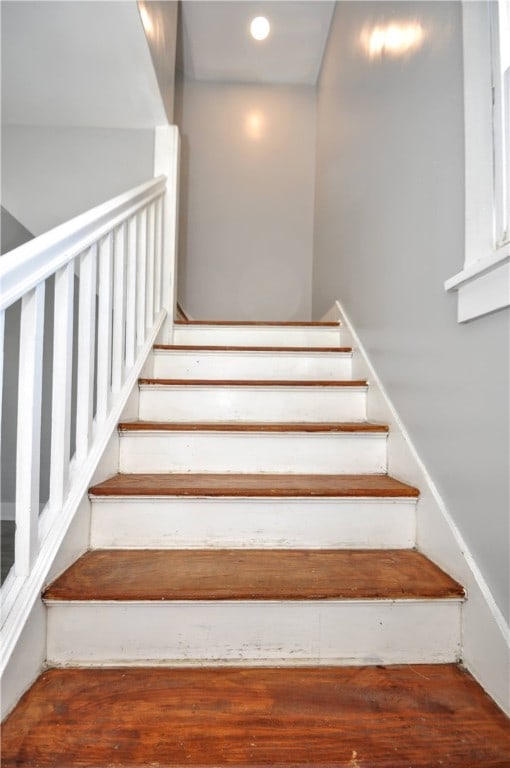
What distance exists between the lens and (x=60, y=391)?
3.41 ft

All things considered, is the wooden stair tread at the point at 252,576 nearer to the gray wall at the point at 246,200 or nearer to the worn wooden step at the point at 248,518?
the worn wooden step at the point at 248,518

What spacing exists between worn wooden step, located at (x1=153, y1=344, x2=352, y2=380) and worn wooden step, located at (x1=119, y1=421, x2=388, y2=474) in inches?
19.3

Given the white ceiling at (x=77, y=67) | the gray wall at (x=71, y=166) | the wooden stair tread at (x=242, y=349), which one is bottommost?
the wooden stair tread at (x=242, y=349)

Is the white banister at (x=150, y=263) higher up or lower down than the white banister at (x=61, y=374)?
higher up

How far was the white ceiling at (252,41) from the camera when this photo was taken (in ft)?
9.14

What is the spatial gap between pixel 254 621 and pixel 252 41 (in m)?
3.79

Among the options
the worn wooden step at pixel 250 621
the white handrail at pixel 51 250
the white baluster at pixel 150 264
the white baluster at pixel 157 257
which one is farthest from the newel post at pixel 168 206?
the worn wooden step at pixel 250 621

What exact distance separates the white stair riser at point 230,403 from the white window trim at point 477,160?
78 cm

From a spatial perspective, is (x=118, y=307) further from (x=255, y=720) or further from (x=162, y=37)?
(x=162, y=37)

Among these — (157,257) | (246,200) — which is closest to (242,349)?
(157,257)

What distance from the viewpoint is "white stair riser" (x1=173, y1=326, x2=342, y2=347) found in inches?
Result: 85.5

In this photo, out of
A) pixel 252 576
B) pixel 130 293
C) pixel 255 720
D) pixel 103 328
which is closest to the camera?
pixel 255 720

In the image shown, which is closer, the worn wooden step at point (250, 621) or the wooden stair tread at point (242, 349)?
the worn wooden step at point (250, 621)

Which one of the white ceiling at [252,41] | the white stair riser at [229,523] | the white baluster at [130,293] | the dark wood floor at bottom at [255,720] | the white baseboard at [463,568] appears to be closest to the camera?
the dark wood floor at bottom at [255,720]
